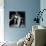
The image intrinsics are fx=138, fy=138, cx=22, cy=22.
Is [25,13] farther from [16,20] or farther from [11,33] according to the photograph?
[11,33]

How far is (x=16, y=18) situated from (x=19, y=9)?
0.37m

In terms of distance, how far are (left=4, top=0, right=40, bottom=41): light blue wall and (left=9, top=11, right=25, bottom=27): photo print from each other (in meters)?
0.12

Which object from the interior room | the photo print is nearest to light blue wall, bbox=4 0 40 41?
the interior room

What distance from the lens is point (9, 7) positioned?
17.5ft

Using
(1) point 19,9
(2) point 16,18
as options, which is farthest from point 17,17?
(1) point 19,9

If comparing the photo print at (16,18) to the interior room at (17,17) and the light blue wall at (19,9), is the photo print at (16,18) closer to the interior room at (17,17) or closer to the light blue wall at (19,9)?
the interior room at (17,17)

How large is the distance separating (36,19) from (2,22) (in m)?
1.33

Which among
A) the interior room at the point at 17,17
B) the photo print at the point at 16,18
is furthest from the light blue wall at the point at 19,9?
the photo print at the point at 16,18

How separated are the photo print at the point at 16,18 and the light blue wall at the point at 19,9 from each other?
12 centimetres

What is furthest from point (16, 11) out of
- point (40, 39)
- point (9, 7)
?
point (40, 39)

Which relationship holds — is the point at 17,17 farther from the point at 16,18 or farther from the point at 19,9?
the point at 19,9

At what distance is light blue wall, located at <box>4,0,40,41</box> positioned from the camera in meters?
5.35

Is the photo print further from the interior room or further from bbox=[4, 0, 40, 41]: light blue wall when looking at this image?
bbox=[4, 0, 40, 41]: light blue wall

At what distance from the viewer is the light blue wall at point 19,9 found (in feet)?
17.5
